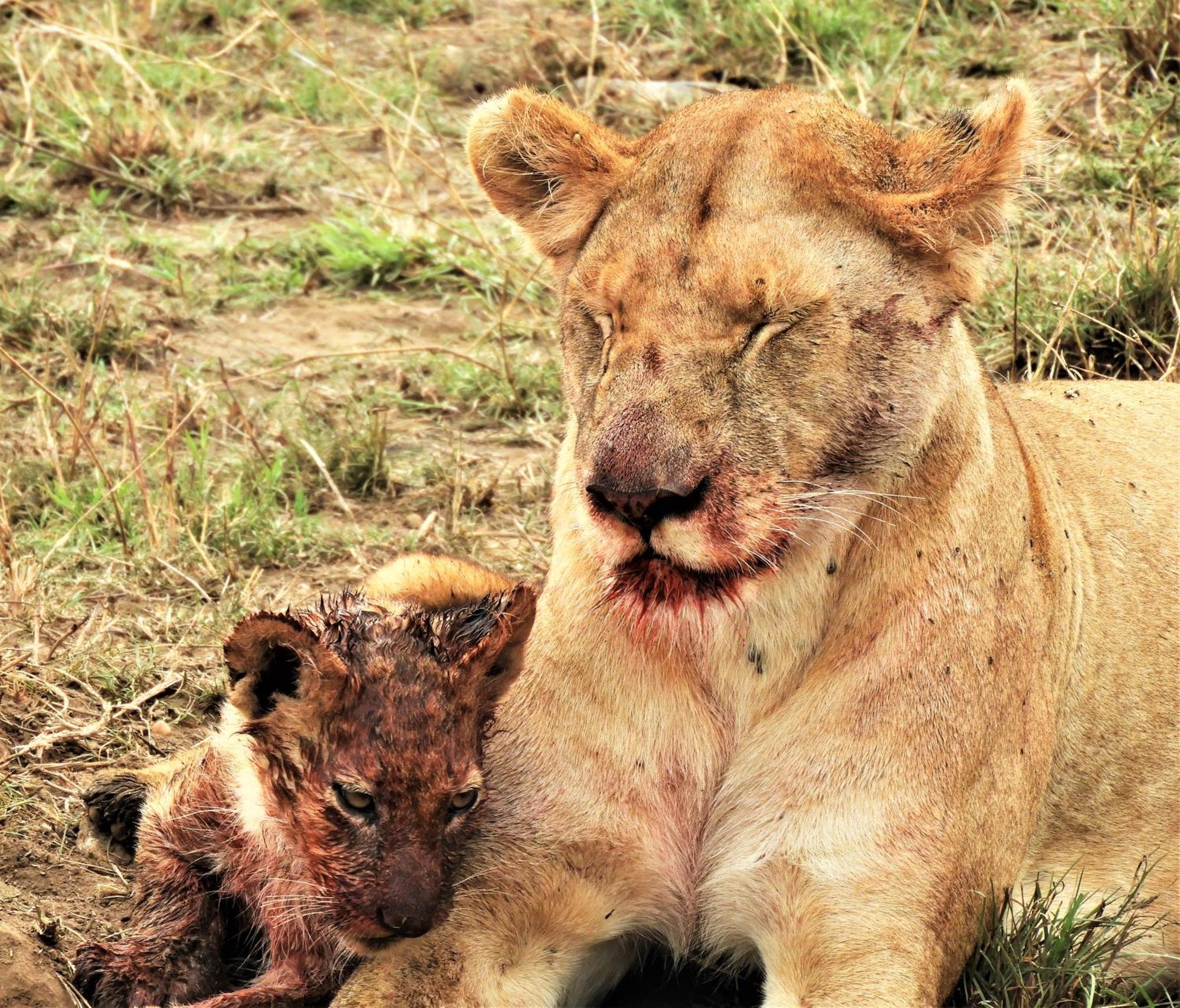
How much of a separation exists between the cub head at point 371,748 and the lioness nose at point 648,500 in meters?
0.74

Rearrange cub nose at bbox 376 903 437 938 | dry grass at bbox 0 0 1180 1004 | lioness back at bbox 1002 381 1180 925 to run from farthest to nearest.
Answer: dry grass at bbox 0 0 1180 1004 < lioness back at bbox 1002 381 1180 925 < cub nose at bbox 376 903 437 938

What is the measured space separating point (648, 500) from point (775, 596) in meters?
0.53

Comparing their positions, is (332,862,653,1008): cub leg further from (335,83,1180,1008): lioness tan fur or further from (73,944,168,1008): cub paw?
(73,944,168,1008): cub paw

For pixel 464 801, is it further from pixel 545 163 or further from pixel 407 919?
pixel 545 163

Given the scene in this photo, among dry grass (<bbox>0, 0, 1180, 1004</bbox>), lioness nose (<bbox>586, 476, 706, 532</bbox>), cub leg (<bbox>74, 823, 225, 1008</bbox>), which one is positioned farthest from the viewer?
dry grass (<bbox>0, 0, 1180, 1004</bbox>)

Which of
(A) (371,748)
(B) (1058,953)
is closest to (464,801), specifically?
(A) (371,748)

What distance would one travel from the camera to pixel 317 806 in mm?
3387

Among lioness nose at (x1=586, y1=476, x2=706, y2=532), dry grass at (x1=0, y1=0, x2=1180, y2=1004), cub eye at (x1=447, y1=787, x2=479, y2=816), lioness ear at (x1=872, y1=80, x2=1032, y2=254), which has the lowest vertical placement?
dry grass at (x1=0, y1=0, x2=1180, y2=1004)

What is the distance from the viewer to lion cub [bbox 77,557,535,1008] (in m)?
3.31

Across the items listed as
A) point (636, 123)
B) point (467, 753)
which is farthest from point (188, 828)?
point (636, 123)

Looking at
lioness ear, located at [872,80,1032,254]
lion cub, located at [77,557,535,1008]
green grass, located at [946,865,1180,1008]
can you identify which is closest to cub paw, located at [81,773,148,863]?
lion cub, located at [77,557,535,1008]

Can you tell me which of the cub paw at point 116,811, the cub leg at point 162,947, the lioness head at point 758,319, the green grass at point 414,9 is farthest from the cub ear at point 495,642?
the green grass at point 414,9

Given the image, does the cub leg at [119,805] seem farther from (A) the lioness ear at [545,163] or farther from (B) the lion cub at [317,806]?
(A) the lioness ear at [545,163]

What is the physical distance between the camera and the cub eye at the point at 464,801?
11.1ft
